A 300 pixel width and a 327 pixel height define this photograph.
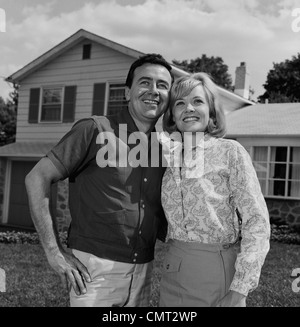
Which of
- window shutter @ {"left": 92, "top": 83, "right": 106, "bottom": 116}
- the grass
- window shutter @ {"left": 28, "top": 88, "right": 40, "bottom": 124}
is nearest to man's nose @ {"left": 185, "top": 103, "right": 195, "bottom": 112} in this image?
the grass

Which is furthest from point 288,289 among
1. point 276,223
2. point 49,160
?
point 276,223

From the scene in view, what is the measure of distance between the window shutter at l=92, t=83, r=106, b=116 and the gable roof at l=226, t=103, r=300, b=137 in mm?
3849

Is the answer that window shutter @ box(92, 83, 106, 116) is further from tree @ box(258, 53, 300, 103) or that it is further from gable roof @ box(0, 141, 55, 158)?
tree @ box(258, 53, 300, 103)

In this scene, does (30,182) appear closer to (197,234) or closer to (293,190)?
(197,234)

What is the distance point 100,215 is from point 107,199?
101 millimetres

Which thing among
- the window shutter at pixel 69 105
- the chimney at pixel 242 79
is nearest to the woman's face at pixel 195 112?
the window shutter at pixel 69 105

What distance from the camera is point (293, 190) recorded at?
13.0 m

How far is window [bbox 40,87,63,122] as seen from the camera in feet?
48.5

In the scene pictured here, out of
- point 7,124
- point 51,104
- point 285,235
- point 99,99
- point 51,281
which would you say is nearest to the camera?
point 51,281

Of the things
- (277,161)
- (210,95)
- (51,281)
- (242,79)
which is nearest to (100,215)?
(210,95)

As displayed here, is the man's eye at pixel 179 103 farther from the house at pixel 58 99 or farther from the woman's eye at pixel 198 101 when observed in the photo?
the house at pixel 58 99

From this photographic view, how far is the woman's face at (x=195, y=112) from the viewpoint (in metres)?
2.68

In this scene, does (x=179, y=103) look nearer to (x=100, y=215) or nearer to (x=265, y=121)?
(x=100, y=215)

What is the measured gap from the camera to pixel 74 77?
1445 centimetres
